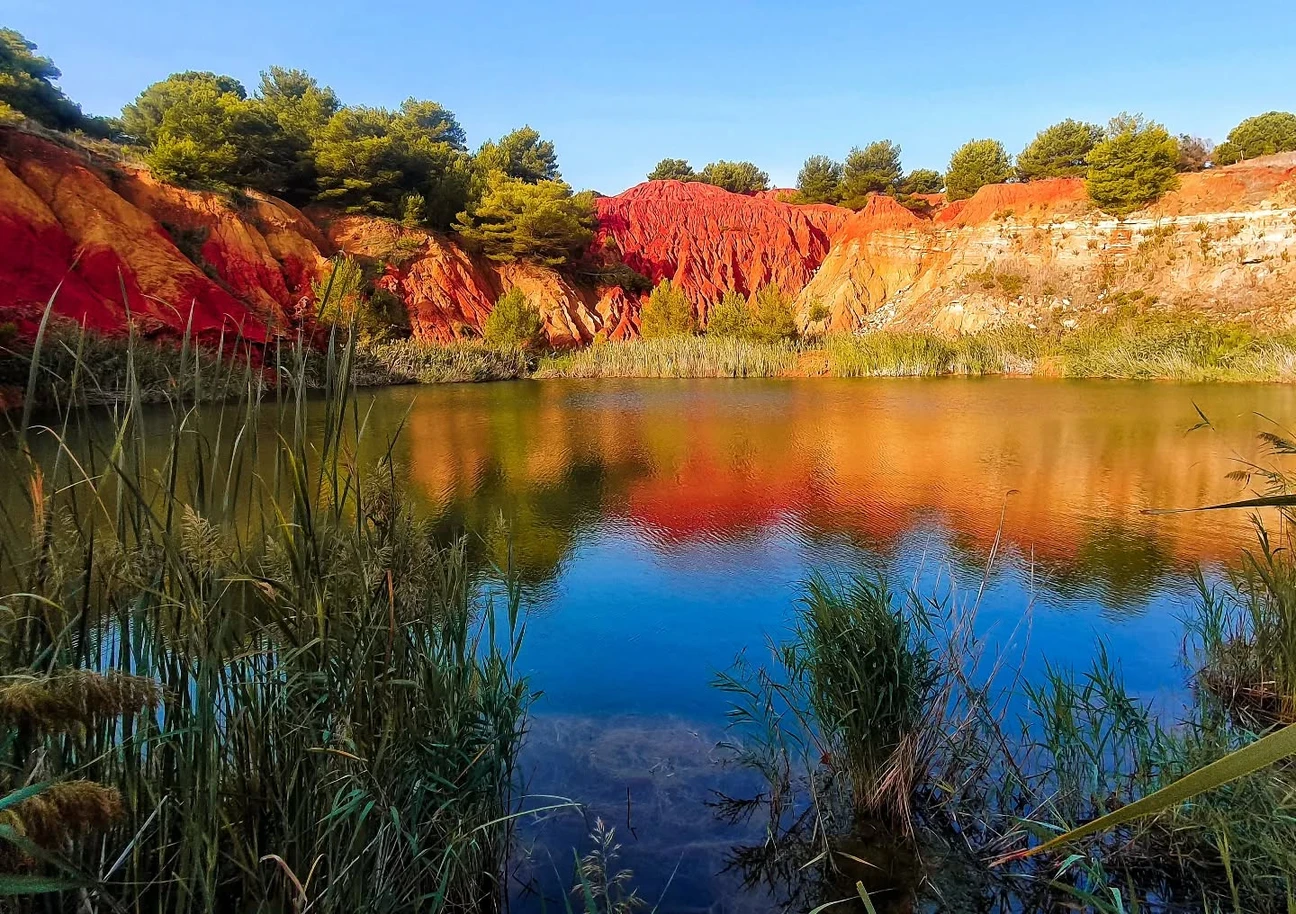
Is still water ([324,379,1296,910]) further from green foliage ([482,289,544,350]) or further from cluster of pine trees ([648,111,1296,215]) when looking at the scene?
cluster of pine trees ([648,111,1296,215])

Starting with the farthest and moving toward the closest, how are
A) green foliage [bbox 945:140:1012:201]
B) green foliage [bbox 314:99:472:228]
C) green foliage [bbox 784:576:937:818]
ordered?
green foliage [bbox 945:140:1012:201] → green foliage [bbox 314:99:472:228] → green foliage [bbox 784:576:937:818]

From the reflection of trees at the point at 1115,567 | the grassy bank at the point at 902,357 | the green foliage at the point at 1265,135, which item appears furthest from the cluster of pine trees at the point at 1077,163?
the reflection of trees at the point at 1115,567

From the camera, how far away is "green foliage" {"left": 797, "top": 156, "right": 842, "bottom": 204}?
40031 millimetres

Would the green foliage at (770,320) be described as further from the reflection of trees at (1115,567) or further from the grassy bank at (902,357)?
the reflection of trees at (1115,567)

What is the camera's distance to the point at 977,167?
106 feet

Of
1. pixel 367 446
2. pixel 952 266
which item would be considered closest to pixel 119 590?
pixel 367 446

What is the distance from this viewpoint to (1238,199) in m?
25.0

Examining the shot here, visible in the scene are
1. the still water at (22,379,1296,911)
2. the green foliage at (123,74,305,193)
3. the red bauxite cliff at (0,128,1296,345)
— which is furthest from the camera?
the green foliage at (123,74,305,193)

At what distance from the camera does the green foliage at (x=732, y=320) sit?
26438mm

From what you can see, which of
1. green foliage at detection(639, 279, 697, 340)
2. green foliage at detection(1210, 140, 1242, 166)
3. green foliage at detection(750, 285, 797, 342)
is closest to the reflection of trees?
green foliage at detection(750, 285, 797, 342)

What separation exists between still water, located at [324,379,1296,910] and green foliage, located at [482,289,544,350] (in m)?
11.7

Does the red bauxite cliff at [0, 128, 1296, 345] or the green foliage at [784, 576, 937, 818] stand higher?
the red bauxite cliff at [0, 128, 1296, 345]

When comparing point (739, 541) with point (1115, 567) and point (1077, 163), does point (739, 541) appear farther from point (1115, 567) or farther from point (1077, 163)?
point (1077, 163)

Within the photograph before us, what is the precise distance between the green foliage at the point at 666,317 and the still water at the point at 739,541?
46.1 feet
